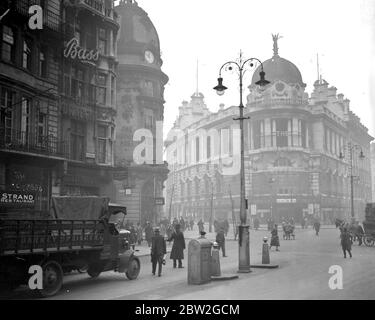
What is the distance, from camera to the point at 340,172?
3282 inches

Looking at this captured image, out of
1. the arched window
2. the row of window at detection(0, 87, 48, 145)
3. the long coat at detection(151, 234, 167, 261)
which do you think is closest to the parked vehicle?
the long coat at detection(151, 234, 167, 261)

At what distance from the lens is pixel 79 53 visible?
96.6 feet

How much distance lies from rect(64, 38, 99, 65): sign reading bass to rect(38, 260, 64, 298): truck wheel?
17636 mm

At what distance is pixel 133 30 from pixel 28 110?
786 inches

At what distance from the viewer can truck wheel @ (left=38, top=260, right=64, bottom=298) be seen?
12851mm

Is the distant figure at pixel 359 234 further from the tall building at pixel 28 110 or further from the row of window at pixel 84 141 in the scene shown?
the tall building at pixel 28 110

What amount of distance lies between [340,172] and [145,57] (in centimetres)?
5200

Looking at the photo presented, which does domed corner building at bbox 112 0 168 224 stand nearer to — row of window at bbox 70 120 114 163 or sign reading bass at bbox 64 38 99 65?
row of window at bbox 70 120 114 163

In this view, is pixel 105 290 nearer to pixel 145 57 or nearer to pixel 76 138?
pixel 76 138

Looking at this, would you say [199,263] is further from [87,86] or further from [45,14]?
[87,86]

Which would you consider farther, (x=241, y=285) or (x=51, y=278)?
(x=241, y=285)

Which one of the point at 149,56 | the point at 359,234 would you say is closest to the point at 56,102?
the point at 149,56

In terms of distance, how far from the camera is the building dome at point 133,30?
42312 mm

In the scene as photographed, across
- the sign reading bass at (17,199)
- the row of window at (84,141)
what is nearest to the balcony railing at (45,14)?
the row of window at (84,141)
